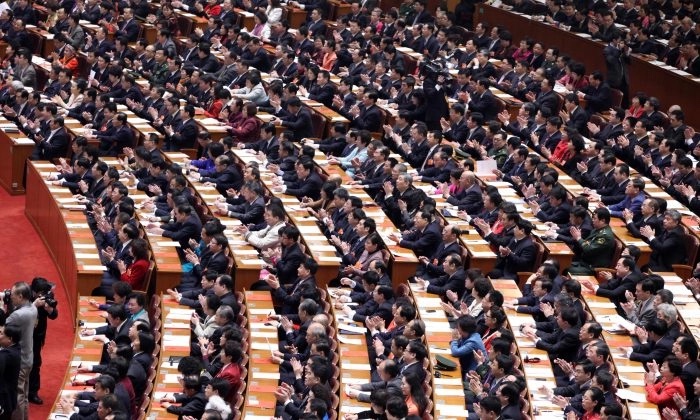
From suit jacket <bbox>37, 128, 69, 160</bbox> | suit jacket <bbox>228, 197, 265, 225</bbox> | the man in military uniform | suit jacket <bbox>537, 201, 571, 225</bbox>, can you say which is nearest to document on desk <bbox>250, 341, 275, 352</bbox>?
suit jacket <bbox>228, 197, 265, 225</bbox>

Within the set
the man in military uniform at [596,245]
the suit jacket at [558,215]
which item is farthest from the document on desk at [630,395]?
the suit jacket at [558,215]

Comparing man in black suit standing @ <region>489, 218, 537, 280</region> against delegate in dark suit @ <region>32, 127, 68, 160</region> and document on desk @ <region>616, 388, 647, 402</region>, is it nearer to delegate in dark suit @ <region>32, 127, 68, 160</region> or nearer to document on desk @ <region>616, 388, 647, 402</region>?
document on desk @ <region>616, 388, 647, 402</region>

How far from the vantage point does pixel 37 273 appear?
48.0 feet

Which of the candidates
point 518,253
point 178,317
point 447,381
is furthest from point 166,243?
point 447,381

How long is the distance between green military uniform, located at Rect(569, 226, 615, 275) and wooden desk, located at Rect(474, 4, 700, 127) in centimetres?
591

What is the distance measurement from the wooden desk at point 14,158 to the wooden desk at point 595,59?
9.39 m

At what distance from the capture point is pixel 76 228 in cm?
1417

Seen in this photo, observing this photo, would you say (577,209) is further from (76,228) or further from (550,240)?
(76,228)

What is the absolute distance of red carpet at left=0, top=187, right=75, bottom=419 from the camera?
1223 cm

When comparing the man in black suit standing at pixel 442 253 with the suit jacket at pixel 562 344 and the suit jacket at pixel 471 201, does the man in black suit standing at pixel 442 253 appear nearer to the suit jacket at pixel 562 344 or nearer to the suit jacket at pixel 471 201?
the suit jacket at pixel 471 201

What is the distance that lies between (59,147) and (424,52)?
22.5 ft

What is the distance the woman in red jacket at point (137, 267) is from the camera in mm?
12883

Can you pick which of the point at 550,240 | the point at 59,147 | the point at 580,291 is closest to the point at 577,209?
the point at 550,240

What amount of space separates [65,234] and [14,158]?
2891 mm
